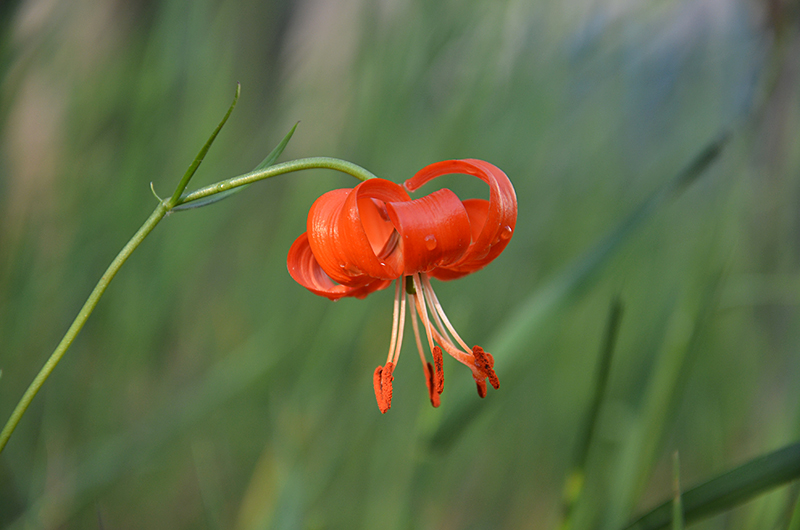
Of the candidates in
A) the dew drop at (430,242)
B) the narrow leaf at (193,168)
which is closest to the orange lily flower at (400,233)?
the dew drop at (430,242)

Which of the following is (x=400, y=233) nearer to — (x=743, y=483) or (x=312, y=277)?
(x=312, y=277)

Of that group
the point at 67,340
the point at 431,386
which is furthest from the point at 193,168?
the point at 431,386

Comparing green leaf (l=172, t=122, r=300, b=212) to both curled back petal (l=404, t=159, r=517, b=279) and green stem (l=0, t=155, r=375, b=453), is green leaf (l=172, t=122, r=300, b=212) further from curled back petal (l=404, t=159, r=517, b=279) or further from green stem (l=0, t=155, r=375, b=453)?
curled back petal (l=404, t=159, r=517, b=279)

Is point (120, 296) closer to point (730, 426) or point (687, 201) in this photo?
point (730, 426)

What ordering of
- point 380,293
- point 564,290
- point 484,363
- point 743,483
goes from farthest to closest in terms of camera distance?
point 380,293 → point 564,290 → point 484,363 → point 743,483

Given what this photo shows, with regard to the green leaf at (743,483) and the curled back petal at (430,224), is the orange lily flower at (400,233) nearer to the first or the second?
the curled back petal at (430,224)

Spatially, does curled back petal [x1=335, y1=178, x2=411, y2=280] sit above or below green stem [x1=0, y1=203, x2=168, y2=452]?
above

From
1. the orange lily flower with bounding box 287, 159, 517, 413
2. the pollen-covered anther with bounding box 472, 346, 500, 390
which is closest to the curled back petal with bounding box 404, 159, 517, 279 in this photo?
the orange lily flower with bounding box 287, 159, 517, 413
